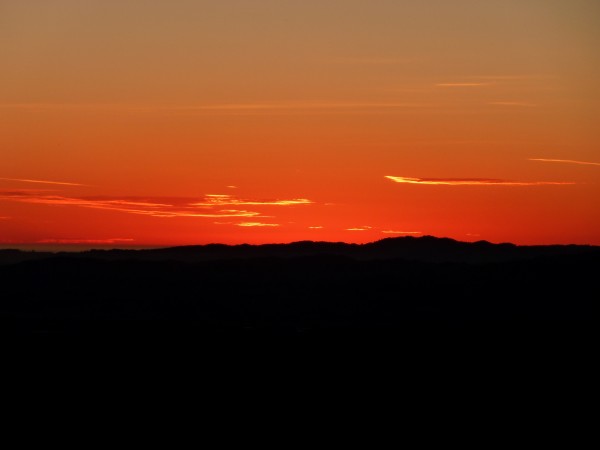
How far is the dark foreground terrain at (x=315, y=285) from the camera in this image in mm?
62812

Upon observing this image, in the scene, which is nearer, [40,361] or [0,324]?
[40,361]

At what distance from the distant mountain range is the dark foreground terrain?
0.29 ft

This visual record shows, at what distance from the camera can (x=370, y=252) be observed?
78.9 m

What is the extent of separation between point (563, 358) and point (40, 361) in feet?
49.4

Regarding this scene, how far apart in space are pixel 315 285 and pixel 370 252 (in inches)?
386

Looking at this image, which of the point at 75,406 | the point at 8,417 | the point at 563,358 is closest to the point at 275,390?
the point at 75,406

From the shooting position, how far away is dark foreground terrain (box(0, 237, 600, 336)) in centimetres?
6281

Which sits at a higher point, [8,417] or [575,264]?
[575,264]

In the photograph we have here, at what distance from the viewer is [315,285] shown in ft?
230

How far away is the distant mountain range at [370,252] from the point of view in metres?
76.2

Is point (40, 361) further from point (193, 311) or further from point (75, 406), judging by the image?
point (193, 311)

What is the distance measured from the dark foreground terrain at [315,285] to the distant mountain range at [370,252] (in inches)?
3.5

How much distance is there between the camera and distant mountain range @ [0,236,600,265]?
7619 centimetres

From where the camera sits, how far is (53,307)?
6612cm
